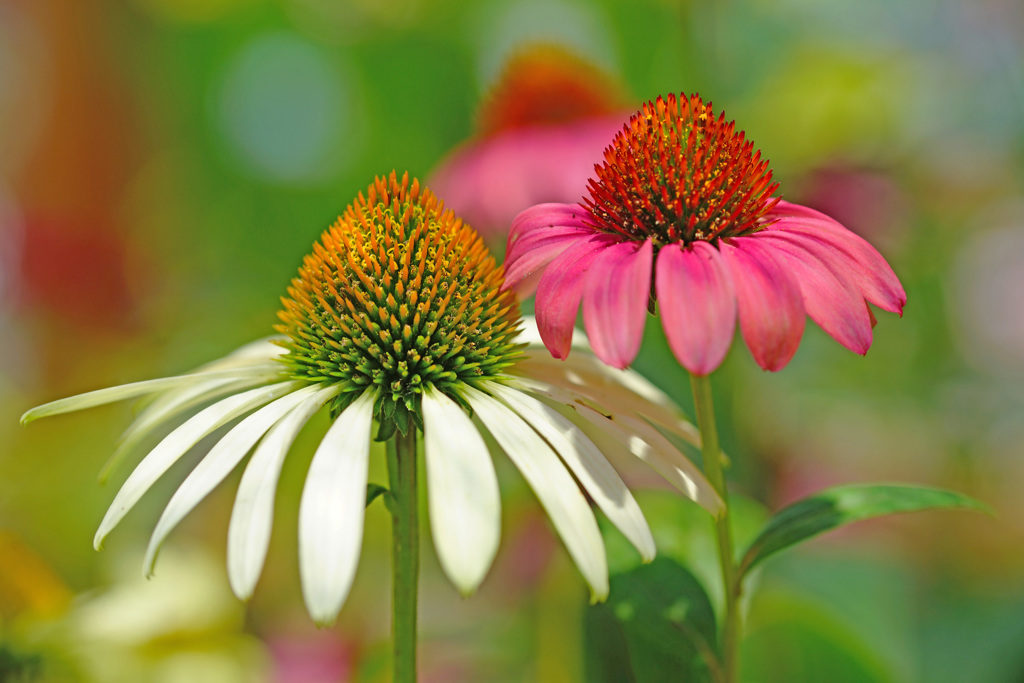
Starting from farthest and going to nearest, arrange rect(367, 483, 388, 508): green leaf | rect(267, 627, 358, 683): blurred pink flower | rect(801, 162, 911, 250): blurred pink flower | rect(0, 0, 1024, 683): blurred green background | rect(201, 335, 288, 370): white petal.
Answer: rect(801, 162, 911, 250): blurred pink flower, rect(267, 627, 358, 683): blurred pink flower, rect(0, 0, 1024, 683): blurred green background, rect(201, 335, 288, 370): white petal, rect(367, 483, 388, 508): green leaf

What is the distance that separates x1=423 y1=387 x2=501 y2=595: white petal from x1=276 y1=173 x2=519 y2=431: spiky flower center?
0.15 ft

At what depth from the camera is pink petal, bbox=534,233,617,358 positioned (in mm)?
371

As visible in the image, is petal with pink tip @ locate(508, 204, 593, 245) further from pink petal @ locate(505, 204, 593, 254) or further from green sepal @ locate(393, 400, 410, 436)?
green sepal @ locate(393, 400, 410, 436)

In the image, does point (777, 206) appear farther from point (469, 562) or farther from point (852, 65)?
point (852, 65)

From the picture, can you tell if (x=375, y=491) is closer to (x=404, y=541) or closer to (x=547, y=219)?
(x=404, y=541)

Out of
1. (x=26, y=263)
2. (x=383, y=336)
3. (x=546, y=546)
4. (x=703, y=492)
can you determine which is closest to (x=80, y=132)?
(x=26, y=263)

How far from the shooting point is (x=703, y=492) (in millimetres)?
374

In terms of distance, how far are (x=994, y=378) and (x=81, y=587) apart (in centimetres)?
155

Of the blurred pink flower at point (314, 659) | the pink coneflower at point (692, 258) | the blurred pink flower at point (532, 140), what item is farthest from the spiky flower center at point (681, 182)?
the blurred pink flower at point (314, 659)

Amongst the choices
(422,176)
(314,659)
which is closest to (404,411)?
(314,659)

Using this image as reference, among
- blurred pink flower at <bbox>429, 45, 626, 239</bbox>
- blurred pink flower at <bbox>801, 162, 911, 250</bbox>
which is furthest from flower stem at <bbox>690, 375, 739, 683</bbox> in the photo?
blurred pink flower at <bbox>801, 162, 911, 250</bbox>

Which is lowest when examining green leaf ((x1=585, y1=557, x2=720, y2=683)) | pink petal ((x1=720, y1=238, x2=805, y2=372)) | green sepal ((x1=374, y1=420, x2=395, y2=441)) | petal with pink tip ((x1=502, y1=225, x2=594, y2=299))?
green leaf ((x1=585, y1=557, x2=720, y2=683))

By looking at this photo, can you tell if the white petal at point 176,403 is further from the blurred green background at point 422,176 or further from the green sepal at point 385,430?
the blurred green background at point 422,176

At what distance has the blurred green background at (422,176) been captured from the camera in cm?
79
